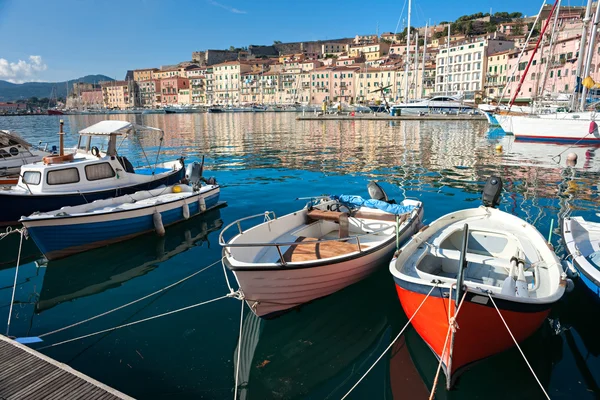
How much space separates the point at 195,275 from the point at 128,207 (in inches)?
152

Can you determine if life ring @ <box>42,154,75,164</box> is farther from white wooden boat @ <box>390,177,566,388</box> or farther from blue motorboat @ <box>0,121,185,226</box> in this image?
white wooden boat @ <box>390,177,566,388</box>

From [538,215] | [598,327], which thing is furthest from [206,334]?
[538,215]

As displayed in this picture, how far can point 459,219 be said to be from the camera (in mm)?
9805

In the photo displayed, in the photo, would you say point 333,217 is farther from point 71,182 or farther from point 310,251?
point 71,182

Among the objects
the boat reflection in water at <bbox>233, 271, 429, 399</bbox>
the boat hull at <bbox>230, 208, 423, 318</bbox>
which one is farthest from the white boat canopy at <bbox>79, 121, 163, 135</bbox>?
the boat hull at <bbox>230, 208, 423, 318</bbox>

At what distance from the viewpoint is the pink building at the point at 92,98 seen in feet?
628

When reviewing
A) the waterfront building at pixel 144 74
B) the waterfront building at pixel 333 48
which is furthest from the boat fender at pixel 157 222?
the waterfront building at pixel 144 74

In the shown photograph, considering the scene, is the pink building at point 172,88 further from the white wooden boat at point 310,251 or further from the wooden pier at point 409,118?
the white wooden boat at point 310,251

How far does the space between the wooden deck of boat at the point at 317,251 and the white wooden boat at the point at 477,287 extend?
1353 mm

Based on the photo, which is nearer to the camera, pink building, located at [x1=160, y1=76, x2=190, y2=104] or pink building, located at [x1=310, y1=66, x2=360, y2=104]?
pink building, located at [x1=310, y1=66, x2=360, y2=104]

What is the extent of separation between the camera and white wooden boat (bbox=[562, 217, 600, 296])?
7262 mm

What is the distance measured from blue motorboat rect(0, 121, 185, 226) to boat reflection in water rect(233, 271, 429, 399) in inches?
332

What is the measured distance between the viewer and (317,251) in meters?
8.45

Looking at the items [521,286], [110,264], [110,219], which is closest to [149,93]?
[110,219]
